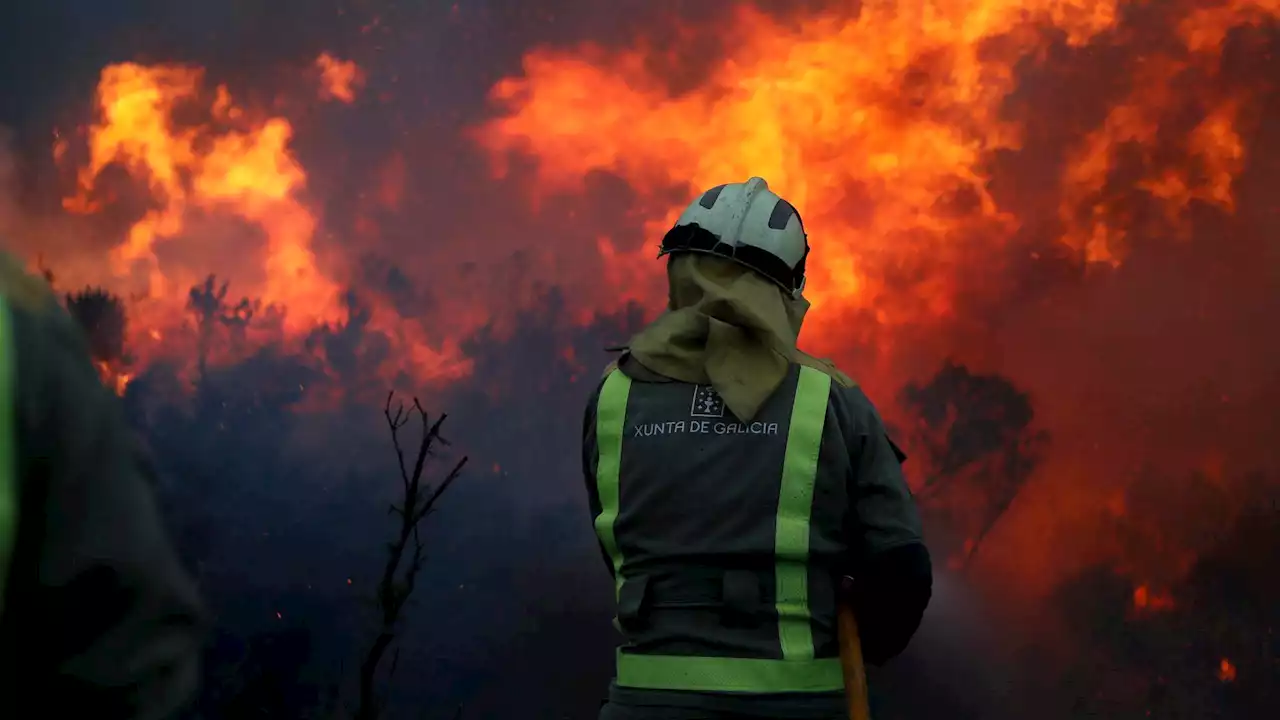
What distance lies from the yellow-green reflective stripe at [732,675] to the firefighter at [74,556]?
6.21 feet

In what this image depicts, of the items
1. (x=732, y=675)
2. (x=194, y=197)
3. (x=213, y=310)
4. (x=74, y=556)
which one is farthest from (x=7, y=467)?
(x=194, y=197)

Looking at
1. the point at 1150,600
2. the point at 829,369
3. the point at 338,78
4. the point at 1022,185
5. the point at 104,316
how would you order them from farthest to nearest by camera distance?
the point at 338,78 → the point at 104,316 → the point at 1022,185 → the point at 1150,600 → the point at 829,369

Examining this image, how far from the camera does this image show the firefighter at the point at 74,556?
3.16 feet

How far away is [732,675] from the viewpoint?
279cm

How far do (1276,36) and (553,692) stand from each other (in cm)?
783

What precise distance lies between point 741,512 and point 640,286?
24.1 feet

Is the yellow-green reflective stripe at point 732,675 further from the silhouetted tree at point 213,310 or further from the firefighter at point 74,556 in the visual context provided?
the silhouetted tree at point 213,310

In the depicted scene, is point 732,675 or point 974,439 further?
point 974,439

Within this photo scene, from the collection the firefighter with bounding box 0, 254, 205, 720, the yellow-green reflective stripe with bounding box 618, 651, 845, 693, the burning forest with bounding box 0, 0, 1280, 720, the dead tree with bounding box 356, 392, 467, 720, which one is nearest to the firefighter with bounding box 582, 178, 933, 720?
the yellow-green reflective stripe with bounding box 618, 651, 845, 693

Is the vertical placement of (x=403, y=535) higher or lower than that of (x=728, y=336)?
higher

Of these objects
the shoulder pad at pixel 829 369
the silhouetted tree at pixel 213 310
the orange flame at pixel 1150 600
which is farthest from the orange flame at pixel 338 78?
the shoulder pad at pixel 829 369

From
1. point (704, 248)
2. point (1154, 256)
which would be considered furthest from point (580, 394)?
point (704, 248)

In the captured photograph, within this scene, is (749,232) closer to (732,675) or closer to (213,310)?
(732,675)

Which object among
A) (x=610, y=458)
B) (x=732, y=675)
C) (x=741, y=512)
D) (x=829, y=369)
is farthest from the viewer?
(x=829, y=369)
